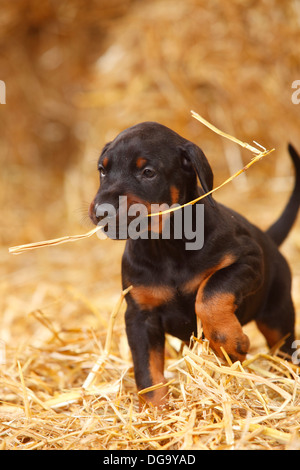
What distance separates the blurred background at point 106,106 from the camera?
6.65 metres

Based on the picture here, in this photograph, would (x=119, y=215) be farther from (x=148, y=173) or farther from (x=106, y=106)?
(x=106, y=106)

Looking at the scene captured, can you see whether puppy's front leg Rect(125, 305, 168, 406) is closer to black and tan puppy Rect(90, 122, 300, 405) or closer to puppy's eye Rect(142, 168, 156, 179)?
black and tan puppy Rect(90, 122, 300, 405)

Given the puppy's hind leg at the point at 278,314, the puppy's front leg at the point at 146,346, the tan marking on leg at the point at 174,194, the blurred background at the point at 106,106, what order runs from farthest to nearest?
the blurred background at the point at 106,106 → the puppy's hind leg at the point at 278,314 → the puppy's front leg at the point at 146,346 → the tan marking on leg at the point at 174,194

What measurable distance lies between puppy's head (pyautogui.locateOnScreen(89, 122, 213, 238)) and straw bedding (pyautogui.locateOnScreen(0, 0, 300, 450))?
0.81m

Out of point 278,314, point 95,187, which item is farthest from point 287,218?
point 95,187

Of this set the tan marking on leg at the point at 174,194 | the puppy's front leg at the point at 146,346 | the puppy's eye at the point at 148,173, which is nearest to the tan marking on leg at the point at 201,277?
the puppy's front leg at the point at 146,346

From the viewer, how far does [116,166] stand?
3.13m

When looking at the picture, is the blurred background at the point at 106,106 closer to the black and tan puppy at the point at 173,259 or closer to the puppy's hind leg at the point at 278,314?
the puppy's hind leg at the point at 278,314

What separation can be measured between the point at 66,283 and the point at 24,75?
371cm

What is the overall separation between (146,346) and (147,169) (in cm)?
93

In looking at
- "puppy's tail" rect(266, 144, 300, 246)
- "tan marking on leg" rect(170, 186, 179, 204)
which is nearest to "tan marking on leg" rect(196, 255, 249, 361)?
"tan marking on leg" rect(170, 186, 179, 204)

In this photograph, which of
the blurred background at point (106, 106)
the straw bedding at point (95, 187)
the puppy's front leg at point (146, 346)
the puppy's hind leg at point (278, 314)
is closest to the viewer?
the straw bedding at point (95, 187)

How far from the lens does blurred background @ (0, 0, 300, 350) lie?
665 centimetres

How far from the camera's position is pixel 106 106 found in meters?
7.95
